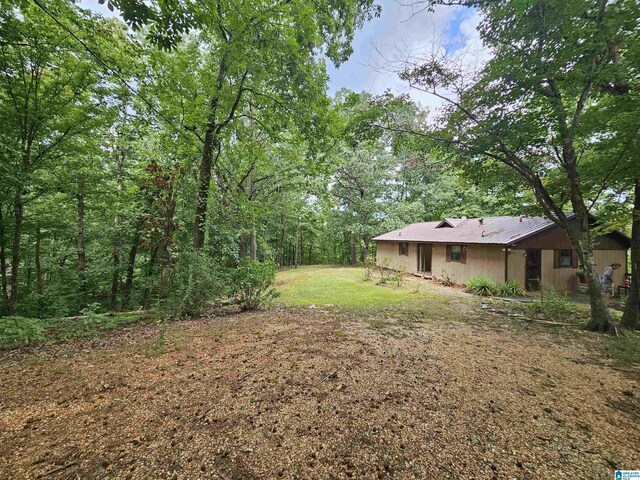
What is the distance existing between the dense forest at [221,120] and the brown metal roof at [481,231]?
3.63m

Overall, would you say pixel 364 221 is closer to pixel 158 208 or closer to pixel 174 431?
pixel 158 208

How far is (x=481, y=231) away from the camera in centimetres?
1301

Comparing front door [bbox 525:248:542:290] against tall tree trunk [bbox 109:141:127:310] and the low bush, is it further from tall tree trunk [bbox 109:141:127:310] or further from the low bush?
tall tree trunk [bbox 109:141:127:310]

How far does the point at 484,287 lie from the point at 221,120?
11.3m

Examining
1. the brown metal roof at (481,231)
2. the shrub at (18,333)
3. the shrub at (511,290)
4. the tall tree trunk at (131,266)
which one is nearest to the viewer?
the shrub at (18,333)

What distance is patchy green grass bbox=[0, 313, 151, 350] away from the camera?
4078mm

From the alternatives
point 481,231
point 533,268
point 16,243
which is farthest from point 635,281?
point 16,243

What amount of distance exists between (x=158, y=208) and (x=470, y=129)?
28.9 feet

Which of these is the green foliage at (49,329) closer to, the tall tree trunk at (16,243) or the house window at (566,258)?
the tall tree trunk at (16,243)

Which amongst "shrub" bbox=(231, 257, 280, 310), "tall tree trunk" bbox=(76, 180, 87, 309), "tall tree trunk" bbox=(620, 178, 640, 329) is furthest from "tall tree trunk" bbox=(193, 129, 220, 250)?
"tall tree trunk" bbox=(620, 178, 640, 329)

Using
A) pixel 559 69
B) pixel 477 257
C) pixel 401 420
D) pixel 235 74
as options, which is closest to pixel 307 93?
pixel 235 74

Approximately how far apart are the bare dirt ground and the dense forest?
2.56 m

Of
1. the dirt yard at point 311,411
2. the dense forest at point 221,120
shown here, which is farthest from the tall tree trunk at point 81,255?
the dirt yard at point 311,411

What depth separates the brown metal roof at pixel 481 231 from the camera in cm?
1080
